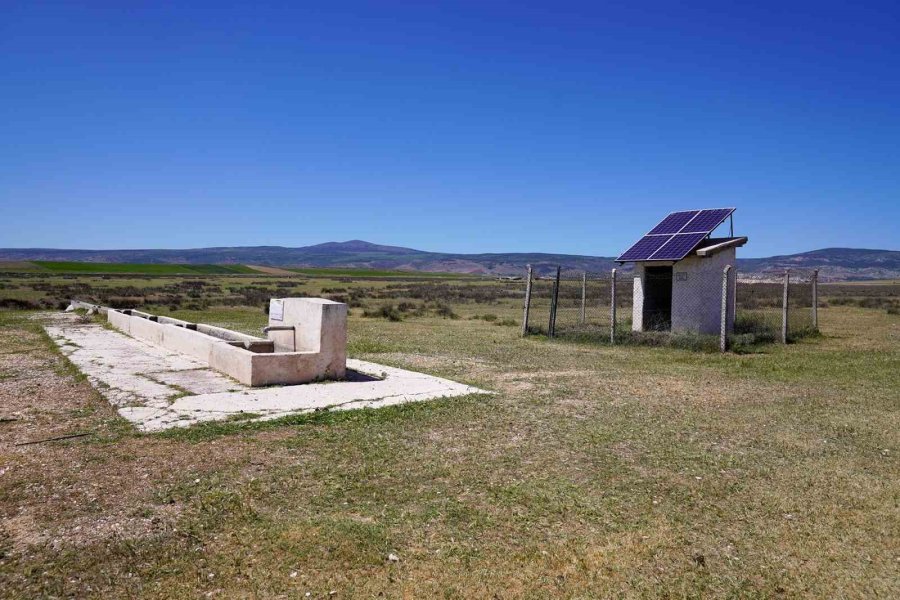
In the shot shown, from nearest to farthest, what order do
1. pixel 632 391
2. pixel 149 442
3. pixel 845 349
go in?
pixel 149 442 → pixel 632 391 → pixel 845 349

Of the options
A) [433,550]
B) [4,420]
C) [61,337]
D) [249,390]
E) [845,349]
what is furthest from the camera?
[61,337]

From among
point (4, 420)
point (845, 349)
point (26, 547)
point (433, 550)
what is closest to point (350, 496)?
point (433, 550)

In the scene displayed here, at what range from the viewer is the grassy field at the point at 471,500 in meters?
4.10

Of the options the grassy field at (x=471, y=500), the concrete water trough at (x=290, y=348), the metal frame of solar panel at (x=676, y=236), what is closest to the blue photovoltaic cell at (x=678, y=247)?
the metal frame of solar panel at (x=676, y=236)

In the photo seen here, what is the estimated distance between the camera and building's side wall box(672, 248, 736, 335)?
16.7m

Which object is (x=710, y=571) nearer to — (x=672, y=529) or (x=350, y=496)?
(x=672, y=529)

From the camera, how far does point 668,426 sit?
794cm

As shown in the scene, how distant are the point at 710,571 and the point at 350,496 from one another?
267 cm

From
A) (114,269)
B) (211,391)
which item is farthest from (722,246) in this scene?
(114,269)

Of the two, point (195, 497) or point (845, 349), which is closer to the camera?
point (195, 497)

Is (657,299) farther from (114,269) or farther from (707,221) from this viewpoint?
(114,269)

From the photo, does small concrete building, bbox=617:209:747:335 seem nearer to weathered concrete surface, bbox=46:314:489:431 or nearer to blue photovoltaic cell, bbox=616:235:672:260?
blue photovoltaic cell, bbox=616:235:672:260

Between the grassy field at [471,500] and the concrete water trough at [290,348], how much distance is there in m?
2.08

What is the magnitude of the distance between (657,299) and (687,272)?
2170 mm
